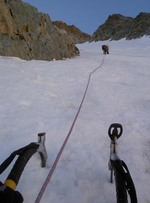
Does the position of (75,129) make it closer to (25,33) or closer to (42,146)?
(42,146)

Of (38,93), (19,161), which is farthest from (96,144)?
(38,93)

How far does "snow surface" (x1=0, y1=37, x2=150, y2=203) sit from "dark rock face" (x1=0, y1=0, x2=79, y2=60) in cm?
535

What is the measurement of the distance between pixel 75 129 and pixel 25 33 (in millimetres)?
12061

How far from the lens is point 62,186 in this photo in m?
2.87

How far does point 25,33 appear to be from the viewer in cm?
1519

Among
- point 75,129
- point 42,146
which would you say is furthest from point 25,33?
point 42,146

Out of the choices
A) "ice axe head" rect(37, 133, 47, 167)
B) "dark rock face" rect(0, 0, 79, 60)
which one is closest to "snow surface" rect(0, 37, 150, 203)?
"ice axe head" rect(37, 133, 47, 167)

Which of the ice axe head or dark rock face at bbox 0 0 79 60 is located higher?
dark rock face at bbox 0 0 79 60

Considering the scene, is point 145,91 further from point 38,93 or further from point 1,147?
point 1,147

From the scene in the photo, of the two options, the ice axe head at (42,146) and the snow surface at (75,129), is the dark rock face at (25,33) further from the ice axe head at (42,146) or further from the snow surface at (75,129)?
the ice axe head at (42,146)

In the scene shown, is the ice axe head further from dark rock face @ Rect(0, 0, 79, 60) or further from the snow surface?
dark rock face @ Rect(0, 0, 79, 60)

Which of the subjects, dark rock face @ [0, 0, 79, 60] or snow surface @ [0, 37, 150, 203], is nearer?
snow surface @ [0, 37, 150, 203]

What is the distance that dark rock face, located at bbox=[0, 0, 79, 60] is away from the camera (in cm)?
1363

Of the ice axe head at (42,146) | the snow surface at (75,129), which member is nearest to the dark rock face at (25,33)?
the snow surface at (75,129)
